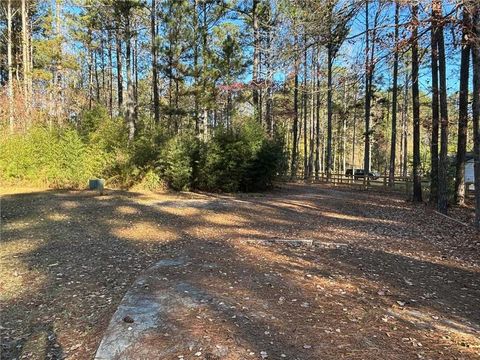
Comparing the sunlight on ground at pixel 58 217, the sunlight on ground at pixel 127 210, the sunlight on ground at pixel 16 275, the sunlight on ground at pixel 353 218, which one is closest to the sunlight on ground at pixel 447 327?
the sunlight on ground at pixel 16 275

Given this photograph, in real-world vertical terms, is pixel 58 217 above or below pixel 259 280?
above

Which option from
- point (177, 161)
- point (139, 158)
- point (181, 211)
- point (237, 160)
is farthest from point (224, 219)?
point (139, 158)

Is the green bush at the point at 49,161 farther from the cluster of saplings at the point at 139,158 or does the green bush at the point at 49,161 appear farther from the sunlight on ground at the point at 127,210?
the sunlight on ground at the point at 127,210

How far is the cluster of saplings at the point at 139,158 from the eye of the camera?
14398 mm

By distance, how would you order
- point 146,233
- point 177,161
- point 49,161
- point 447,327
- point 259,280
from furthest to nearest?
point 177,161 → point 49,161 → point 146,233 → point 259,280 → point 447,327

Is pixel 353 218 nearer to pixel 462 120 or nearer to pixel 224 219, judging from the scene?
pixel 224 219

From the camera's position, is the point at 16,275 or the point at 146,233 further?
the point at 146,233

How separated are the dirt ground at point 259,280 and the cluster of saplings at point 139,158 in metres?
5.42

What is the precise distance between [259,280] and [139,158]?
11339 millimetres

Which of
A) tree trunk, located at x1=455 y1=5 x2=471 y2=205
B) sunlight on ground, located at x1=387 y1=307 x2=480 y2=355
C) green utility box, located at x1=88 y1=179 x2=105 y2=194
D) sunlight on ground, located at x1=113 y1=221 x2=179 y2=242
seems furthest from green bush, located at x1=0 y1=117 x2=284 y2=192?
sunlight on ground, located at x1=387 y1=307 x2=480 y2=355

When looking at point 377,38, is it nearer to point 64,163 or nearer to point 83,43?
point 64,163

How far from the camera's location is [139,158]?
49.1 ft

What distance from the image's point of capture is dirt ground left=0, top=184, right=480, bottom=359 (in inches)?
127

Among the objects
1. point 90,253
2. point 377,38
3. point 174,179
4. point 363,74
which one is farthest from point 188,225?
point 174,179
